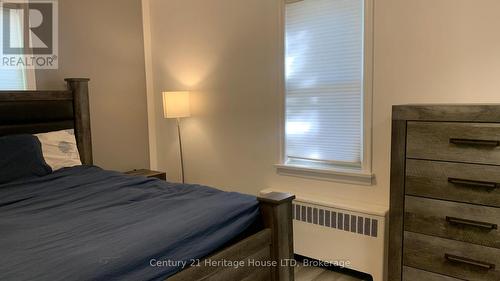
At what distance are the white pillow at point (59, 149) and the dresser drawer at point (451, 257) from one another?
246 cm

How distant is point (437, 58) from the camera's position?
223 cm

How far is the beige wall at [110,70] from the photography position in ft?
10.6

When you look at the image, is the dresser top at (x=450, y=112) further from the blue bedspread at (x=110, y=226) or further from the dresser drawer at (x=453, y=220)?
the blue bedspread at (x=110, y=226)

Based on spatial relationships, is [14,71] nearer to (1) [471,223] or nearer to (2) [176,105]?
(2) [176,105]

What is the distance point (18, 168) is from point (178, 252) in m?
1.67

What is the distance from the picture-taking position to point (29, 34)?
3021 mm

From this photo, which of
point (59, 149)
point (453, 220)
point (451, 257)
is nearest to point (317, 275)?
point (451, 257)

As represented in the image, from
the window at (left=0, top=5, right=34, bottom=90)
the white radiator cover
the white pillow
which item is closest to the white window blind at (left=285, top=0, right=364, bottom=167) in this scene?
the white radiator cover

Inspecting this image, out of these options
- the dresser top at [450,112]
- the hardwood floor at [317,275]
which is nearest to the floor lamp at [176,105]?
the hardwood floor at [317,275]

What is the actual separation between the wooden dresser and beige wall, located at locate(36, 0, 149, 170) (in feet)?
8.73

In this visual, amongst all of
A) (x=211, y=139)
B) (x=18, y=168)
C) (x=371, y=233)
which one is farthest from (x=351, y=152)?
(x=18, y=168)

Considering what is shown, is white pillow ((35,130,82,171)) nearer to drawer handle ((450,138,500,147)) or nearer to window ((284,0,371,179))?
window ((284,0,371,179))

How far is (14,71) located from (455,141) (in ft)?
10.5

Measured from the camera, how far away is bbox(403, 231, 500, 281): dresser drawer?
70.8 inches
